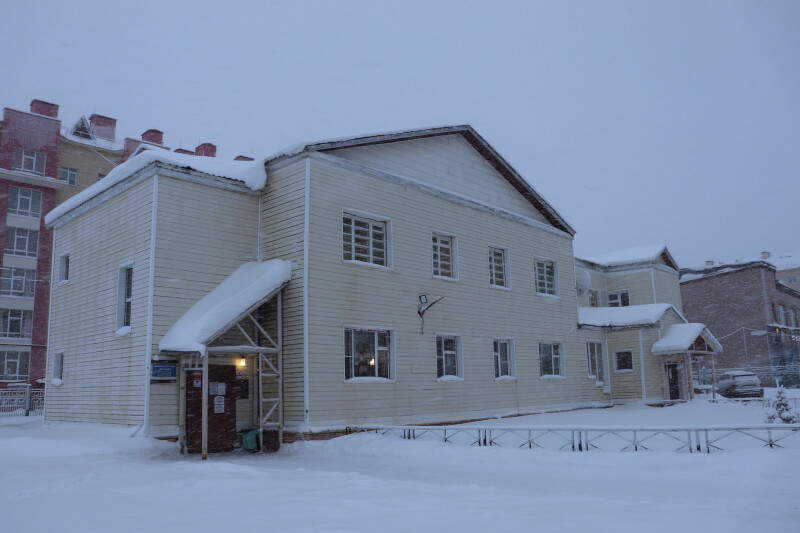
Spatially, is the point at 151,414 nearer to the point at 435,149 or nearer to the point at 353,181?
the point at 353,181

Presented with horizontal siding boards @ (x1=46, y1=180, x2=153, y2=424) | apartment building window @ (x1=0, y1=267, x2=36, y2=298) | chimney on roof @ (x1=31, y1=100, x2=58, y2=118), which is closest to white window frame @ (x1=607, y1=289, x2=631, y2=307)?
horizontal siding boards @ (x1=46, y1=180, x2=153, y2=424)

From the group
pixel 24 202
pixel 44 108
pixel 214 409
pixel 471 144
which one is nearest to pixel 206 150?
pixel 44 108

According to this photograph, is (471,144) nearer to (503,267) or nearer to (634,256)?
(503,267)

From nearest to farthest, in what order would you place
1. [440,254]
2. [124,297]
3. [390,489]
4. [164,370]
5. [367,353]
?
[390,489]
[164,370]
[124,297]
[367,353]
[440,254]

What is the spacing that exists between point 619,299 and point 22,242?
3741cm

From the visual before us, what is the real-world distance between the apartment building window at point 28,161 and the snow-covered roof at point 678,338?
128ft

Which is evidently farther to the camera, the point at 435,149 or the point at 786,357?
the point at 786,357

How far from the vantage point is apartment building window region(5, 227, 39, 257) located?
4169 centimetres

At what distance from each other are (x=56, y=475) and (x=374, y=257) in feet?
31.5

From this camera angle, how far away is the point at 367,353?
16984 mm

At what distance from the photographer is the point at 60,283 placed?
18797 mm

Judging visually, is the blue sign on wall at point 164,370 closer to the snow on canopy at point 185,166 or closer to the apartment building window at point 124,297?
the apartment building window at point 124,297

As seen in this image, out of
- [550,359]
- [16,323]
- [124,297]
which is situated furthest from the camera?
[16,323]

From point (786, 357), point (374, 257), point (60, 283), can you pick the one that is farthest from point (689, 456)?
point (786, 357)
